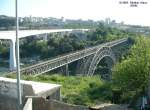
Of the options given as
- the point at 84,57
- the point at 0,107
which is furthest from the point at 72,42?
the point at 0,107

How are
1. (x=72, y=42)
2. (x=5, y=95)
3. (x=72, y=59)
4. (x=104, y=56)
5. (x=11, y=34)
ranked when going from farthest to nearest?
(x=72, y=42), (x=104, y=56), (x=72, y=59), (x=11, y=34), (x=5, y=95)

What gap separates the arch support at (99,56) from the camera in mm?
67506

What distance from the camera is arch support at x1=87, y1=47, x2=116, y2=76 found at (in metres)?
67.5

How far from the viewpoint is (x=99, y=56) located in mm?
72188

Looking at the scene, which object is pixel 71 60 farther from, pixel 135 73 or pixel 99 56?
pixel 135 73

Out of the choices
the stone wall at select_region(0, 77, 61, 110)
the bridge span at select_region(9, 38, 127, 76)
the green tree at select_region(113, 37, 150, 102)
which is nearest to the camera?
the stone wall at select_region(0, 77, 61, 110)

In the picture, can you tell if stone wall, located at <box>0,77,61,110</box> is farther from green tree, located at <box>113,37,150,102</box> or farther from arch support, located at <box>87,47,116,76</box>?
arch support, located at <box>87,47,116,76</box>

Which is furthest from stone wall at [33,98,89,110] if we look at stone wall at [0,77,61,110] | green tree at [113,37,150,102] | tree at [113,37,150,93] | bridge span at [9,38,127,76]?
bridge span at [9,38,127,76]

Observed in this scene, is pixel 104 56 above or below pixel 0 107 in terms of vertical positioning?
below

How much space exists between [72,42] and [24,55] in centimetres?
1096

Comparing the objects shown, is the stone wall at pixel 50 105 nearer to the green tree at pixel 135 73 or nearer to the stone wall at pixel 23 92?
the stone wall at pixel 23 92

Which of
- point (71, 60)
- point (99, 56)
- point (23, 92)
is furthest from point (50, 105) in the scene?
point (99, 56)

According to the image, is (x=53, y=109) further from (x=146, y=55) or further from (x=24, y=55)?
(x=24, y=55)

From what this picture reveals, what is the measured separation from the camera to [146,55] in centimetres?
2555
